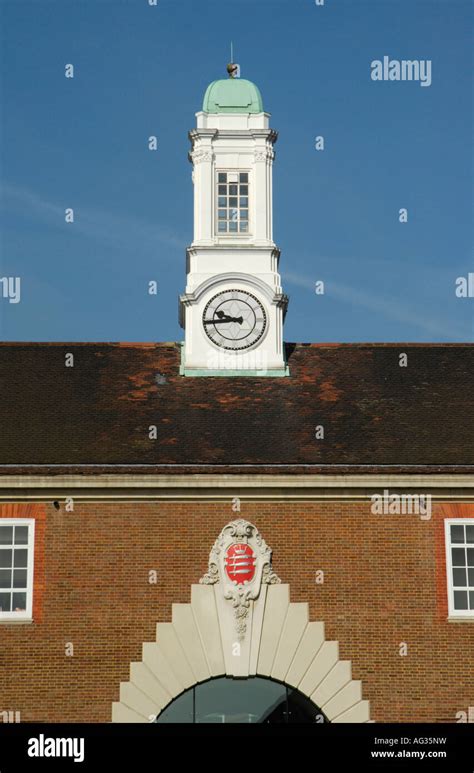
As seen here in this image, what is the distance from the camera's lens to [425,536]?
27.0 meters

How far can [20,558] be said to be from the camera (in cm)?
2662

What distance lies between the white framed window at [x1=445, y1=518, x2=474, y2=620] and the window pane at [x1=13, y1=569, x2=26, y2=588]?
838cm

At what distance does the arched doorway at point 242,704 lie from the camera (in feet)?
85.5

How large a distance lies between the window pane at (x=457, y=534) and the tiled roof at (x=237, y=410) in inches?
50.1

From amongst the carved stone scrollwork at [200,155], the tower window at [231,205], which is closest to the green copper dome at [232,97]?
the carved stone scrollwork at [200,155]

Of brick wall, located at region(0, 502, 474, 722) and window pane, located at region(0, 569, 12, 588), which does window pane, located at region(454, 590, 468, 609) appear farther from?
window pane, located at region(0, 569, 12, 588)

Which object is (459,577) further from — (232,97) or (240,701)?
(232,97)

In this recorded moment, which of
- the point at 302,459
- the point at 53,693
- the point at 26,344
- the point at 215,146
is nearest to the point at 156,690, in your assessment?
the point at 53,693

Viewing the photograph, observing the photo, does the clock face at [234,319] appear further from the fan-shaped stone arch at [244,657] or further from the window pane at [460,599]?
the window pane at [460,599]

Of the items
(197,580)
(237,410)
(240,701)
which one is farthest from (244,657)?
(237,410)

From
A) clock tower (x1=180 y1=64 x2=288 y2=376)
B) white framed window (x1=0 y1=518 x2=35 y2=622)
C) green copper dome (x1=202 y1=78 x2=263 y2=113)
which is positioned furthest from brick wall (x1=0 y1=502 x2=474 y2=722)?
green copper dome (x1=202 y1=78 x2=263 y2=113)

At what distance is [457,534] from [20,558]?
8704mm

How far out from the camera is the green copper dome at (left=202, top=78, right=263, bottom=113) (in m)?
33.7

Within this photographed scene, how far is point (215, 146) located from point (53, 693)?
14244mm
